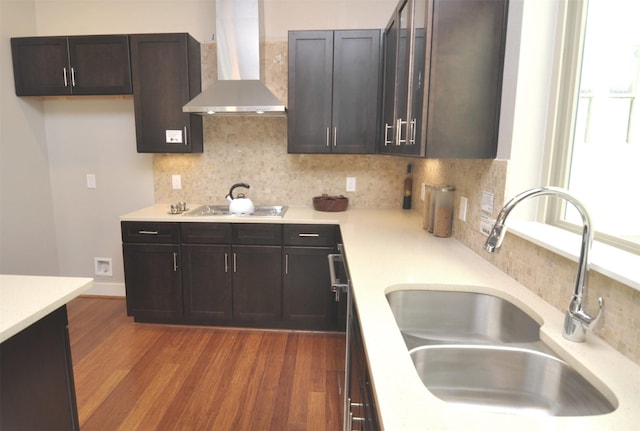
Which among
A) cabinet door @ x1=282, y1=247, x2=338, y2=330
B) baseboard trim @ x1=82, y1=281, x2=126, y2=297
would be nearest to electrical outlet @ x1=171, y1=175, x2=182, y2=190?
baseboard trim @ x1=82, y1=281, x2=126, y2=297

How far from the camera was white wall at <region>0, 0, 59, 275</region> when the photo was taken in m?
2.82

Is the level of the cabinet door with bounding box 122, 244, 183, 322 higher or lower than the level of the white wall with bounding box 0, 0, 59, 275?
lower

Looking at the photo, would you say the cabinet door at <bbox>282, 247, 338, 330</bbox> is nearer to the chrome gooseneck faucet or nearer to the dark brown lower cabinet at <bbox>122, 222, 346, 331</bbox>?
the dark brown lower cabinet at <bbox>122, 222, 346, 331</bbox>

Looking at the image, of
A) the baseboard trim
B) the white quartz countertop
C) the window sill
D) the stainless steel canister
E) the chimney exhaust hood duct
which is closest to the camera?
the white quartz countertop

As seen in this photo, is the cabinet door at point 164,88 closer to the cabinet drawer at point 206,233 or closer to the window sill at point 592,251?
the cabinet drawer at point 206,233

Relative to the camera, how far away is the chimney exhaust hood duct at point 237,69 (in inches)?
100

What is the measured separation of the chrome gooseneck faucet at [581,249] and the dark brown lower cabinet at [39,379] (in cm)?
140

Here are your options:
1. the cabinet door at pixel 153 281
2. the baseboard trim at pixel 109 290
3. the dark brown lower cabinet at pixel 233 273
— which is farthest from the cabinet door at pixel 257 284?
the baseboard trim at pixel 109 290

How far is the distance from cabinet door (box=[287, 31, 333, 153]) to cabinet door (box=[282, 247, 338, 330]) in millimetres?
817

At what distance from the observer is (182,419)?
1.87 meters

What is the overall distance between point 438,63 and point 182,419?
2146 mm

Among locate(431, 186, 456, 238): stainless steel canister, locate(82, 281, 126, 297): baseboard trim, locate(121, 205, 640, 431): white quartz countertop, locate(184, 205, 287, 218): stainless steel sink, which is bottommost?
locate(82, 281, 126, 297): baseboard trim

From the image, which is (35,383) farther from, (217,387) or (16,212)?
(16,212)

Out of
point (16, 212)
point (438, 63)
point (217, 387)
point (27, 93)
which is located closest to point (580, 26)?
point (438, 63)
